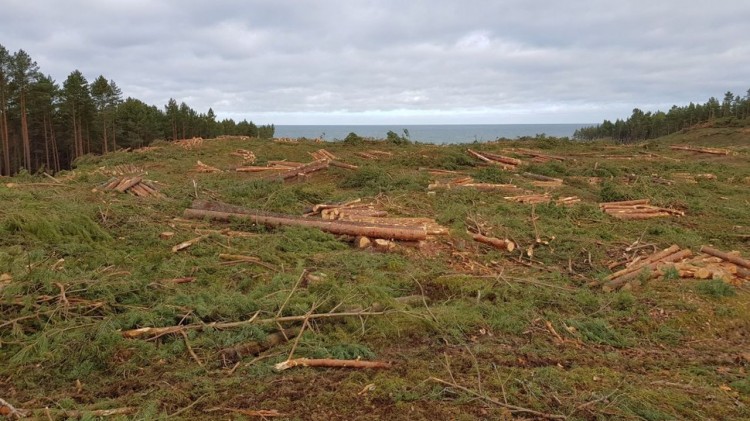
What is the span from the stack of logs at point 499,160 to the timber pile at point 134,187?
12.3m

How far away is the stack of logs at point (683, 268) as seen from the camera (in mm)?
6992

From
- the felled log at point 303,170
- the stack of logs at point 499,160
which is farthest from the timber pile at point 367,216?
the stack of logs at point 499,160

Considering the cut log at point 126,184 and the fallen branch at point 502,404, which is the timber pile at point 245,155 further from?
the fallen branch at point 502,404

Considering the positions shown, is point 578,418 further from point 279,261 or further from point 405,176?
point 405,176

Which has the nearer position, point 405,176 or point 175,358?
point 175,358

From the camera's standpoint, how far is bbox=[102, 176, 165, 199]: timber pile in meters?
12.2

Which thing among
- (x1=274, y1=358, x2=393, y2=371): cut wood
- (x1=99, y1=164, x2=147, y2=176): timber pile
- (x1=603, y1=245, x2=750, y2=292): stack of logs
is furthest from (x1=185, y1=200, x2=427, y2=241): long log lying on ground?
(x1=99, y1=164, x2=147, y2=176): timber pile

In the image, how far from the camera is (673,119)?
60.4 m

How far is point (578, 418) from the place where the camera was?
11.7ft

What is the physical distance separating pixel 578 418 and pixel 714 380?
165 cm

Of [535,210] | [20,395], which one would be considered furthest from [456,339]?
[535,210]

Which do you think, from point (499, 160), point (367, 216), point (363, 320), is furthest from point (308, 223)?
point (499, 160)

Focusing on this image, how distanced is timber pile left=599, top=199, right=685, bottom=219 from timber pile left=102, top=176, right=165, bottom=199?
10.9 metres

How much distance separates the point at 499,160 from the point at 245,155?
1153 centimetres
